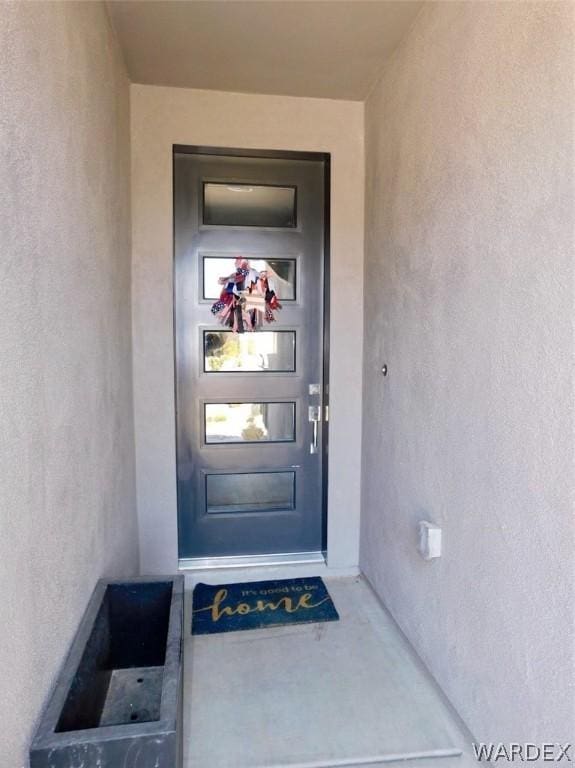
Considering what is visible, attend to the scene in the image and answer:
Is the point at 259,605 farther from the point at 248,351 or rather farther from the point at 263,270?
the point at 263,270

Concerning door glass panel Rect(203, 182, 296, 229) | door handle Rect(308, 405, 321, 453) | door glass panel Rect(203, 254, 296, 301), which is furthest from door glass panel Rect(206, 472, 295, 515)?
door glass panel Rect(203, 182, 296, 229)

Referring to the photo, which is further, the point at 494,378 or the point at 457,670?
the point at 457,670

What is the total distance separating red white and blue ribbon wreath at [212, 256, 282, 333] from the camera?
2693mm

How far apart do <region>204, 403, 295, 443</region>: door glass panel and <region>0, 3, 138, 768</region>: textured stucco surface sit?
84 centimetres

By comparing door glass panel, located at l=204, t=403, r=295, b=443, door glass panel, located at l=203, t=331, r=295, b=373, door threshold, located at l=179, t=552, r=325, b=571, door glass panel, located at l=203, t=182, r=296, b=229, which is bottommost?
door threshold, located at l=179, t=552, r=325, b=571

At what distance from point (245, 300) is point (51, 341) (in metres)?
1.57

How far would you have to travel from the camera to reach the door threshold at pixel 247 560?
2795mm

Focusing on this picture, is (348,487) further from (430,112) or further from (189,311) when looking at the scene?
(430,112)

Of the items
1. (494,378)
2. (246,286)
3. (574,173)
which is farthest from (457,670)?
(246,286)

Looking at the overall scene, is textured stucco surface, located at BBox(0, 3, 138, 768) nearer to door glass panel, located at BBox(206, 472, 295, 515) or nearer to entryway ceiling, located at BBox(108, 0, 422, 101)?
entryway ceiling, located at BBox(108, 0, 422, 101)

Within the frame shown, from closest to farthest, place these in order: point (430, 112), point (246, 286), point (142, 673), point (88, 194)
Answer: point (88, 194) → point (142, 673) → point (430, 112) → point (246, 286)

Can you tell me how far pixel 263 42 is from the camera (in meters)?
2.15

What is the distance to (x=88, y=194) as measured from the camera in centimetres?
163

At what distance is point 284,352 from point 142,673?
5.56 feet
